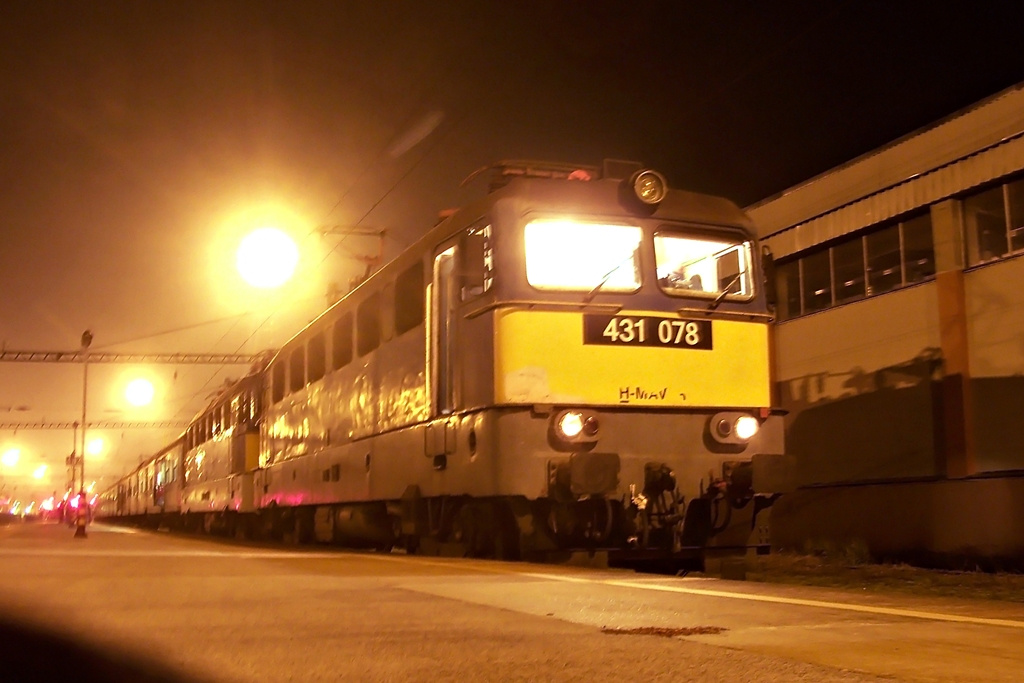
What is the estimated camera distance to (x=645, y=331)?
1044 centimetres

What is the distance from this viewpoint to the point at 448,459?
35.7 feet

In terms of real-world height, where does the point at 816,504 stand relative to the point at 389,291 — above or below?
below

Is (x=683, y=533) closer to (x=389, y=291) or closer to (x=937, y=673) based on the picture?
(x=389, y=291)

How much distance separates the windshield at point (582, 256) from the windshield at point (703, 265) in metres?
0.32

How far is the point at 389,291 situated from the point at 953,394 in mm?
8609

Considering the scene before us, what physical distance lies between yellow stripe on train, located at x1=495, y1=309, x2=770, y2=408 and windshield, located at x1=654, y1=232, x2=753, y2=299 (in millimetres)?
371

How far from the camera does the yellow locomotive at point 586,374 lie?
9.90m

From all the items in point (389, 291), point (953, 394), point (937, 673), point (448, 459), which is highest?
point (389, 291)

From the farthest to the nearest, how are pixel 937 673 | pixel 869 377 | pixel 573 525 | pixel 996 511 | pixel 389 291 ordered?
pixel 869 377
pixel 996 511
pixel 389 291
pixel 573 525
pixel 937 673

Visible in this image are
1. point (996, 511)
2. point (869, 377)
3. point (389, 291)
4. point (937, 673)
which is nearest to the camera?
point (937, 673)

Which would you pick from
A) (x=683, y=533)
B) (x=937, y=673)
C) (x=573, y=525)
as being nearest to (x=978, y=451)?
(x=683, y=533)

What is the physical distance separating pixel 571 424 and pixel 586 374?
0.50 meters

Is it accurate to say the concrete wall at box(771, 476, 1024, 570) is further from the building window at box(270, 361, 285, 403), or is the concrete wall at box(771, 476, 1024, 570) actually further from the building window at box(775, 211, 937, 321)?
the building window at box(270, 361, 285, 403)

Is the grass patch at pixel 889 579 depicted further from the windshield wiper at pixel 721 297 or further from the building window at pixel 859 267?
the building window at pixel 859 267
